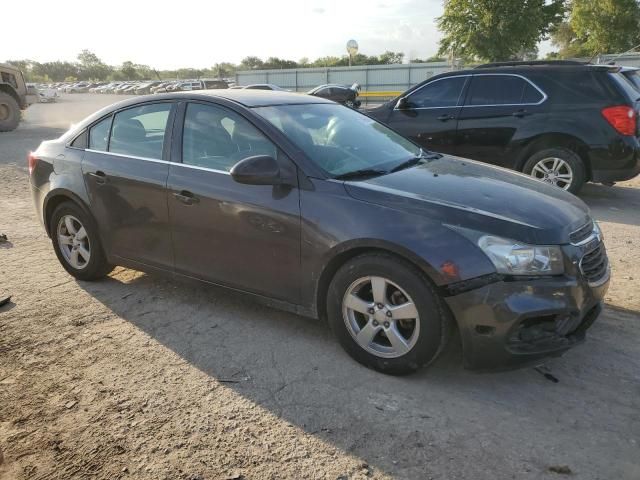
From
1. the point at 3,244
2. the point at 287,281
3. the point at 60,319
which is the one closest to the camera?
the point at 287,281

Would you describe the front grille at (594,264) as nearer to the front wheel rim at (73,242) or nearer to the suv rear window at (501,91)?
the front wheel rim at (73,242)

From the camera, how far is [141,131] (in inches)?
171

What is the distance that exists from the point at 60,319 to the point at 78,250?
2.77ft

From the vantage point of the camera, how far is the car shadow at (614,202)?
684 centimetres

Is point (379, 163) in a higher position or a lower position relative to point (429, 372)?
higher

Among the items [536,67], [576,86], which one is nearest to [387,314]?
[576,86]

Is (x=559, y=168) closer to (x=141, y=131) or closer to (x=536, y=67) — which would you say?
(x=536, y=67)

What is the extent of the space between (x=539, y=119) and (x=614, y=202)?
1661 millimetres

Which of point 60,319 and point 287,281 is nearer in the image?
point 287,281

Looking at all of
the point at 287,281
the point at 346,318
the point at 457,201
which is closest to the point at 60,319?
the point at 287,281

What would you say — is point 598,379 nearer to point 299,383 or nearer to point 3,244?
point 299,383

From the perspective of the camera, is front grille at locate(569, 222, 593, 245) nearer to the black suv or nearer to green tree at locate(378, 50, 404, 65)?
the black suv

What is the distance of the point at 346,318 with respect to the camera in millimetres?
3332

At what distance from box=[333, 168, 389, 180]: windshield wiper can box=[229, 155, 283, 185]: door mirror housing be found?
15.4 inches
